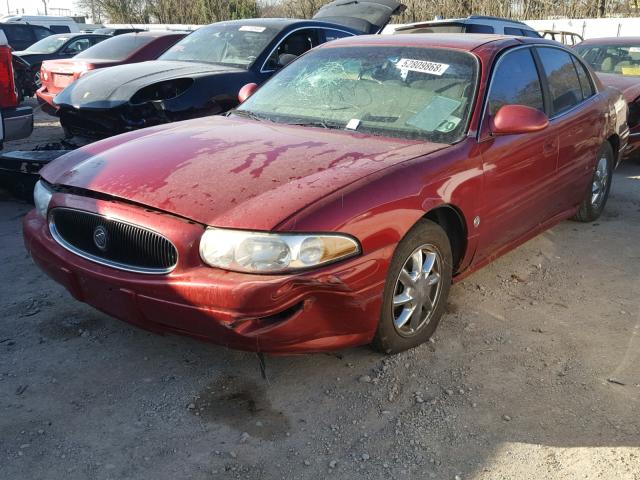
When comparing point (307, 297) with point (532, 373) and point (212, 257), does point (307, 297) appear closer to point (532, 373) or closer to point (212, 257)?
point (212, 257)

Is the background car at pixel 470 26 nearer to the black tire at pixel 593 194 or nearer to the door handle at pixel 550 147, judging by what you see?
the black tire at pixel 593 194

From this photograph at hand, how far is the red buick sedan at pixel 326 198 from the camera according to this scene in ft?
8.32

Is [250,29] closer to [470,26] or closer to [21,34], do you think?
[470,26]

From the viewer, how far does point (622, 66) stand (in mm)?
8250

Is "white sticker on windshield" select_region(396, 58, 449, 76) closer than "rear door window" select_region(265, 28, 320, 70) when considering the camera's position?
Yes

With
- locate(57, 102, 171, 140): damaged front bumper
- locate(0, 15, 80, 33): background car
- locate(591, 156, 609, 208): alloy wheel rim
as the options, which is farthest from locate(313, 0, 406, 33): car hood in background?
locate(0, 15, 80, 33): background car

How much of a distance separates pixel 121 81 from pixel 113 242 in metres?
3.93

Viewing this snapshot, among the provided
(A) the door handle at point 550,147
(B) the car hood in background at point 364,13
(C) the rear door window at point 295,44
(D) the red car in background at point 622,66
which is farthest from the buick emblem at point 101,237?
(B) the car hood in background at point 364,13

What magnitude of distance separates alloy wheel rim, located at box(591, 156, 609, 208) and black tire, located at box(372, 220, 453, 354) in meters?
2.52

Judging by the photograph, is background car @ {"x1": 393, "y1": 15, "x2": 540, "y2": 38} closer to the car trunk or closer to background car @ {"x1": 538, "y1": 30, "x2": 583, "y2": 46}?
background car @ {"x1": 538, "y1": 30, "x2": 583, "y2": 46}

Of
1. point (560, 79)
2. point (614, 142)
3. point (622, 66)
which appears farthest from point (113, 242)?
point (622, 66)

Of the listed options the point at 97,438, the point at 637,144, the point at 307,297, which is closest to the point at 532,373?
the point at 307,297

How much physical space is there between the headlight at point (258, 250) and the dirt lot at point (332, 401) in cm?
67

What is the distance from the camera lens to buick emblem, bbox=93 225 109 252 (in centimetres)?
279
